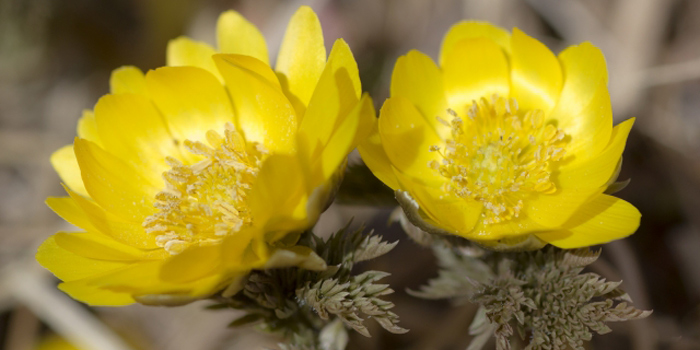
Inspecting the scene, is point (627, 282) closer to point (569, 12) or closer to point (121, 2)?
point (569, 12)

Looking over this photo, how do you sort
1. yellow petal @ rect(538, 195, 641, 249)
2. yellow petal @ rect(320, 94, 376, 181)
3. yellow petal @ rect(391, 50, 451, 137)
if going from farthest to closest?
yellow petal @ rect(391, 50, 451, 137) → yellow petal @ rect(538, 195, 641, 249) → yellow petal @ rect(320, 94, 376, 181)

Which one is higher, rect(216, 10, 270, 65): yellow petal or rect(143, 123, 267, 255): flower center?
rect(216, 10, 270, 65): yellow petal

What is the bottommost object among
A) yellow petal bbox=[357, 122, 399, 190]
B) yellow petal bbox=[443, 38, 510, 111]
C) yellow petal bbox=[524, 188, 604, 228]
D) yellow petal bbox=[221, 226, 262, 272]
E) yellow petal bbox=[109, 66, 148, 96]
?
yellow petal bbox=[524, 188, 604, 228]

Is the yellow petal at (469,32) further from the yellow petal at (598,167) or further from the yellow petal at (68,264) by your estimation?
the yellow petal at (68,264)

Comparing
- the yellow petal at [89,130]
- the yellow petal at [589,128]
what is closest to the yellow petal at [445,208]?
the yellow petal at [589,128]

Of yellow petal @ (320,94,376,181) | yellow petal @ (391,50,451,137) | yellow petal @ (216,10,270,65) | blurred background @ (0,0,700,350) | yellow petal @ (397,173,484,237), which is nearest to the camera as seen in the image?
yellow petal @ (320,94,376,181)

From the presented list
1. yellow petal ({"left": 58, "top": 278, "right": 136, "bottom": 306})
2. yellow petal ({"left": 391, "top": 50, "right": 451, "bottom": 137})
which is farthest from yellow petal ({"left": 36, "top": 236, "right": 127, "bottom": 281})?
yellow petal ({"left": 391, "top": 50, "right": 451, "bottom": 137})

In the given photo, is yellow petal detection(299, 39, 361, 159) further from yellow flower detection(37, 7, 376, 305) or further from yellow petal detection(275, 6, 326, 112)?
yellow petal detection(275, 6, 326, 112)
